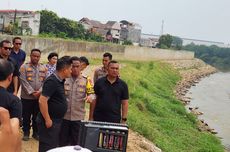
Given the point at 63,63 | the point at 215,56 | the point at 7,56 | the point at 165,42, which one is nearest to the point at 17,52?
the point at 7,56

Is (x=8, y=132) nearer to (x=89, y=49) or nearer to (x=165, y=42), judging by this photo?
(x=89, y=49)

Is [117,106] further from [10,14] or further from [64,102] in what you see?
[10,14]

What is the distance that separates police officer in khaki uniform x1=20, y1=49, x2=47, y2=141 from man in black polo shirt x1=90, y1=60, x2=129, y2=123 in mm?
1161

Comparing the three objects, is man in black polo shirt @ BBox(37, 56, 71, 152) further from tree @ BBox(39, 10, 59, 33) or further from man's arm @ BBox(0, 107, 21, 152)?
tree @ BBox(39, 10, 59, 33)

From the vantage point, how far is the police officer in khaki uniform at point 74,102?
584 cm

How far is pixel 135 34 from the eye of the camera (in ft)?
286

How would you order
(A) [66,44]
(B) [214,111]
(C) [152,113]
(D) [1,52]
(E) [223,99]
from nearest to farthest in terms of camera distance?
(D) [1,52] < (C) [152,113] < (B) [214,111] < (A) [66,44] < (E) [223,99]

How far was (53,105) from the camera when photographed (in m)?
5.15

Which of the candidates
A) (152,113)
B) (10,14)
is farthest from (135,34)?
(152,113)

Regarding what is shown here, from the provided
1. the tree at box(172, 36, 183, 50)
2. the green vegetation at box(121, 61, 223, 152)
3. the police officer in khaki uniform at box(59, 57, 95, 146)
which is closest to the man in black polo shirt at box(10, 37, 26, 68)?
the police officer in khaki uniform at box(59, 57, 95, 146)

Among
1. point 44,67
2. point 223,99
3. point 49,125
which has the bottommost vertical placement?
point 223,99

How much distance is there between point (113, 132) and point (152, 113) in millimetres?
13664

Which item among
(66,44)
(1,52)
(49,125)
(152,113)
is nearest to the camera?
(49,125)

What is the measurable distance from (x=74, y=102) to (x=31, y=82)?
1.10 metres
